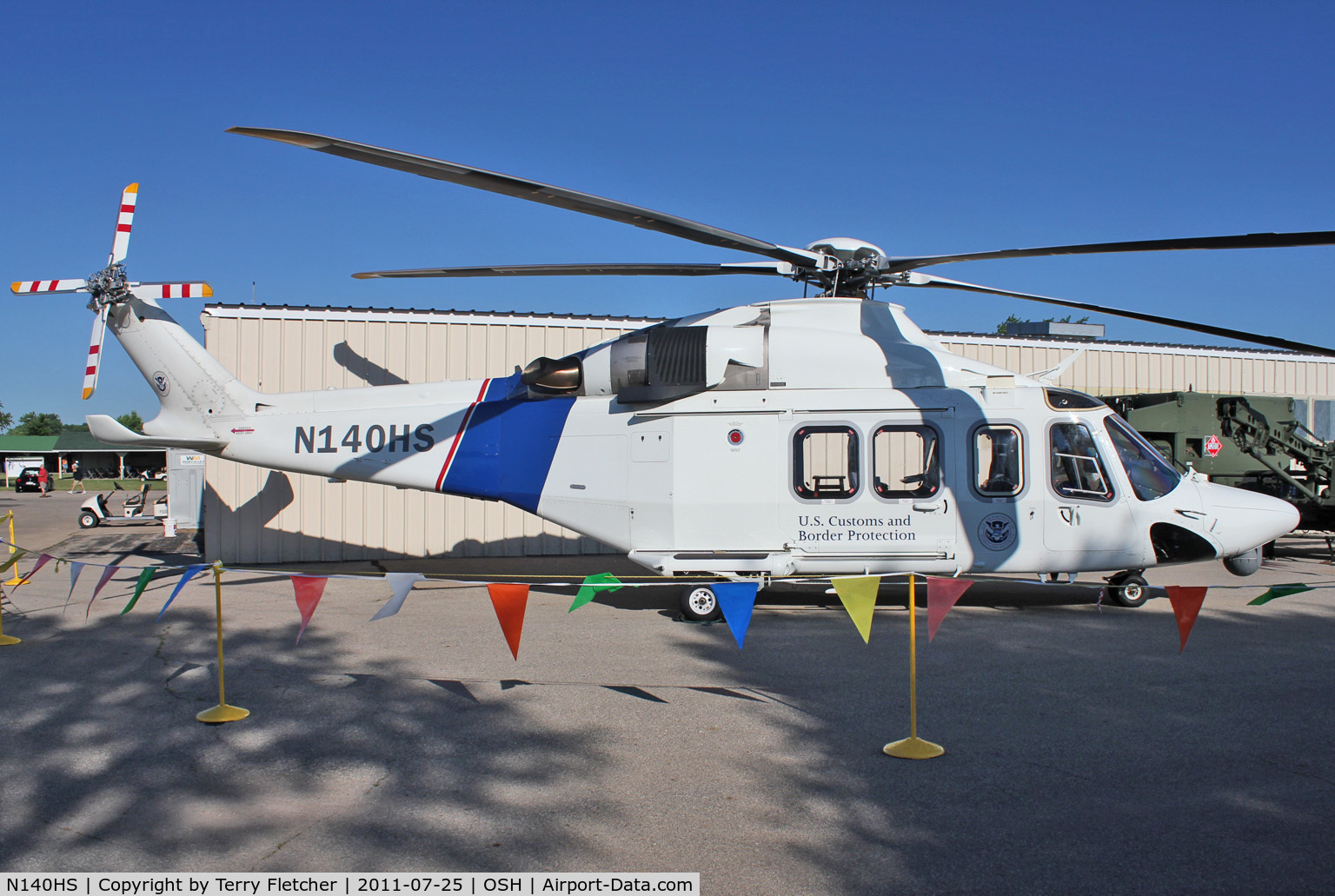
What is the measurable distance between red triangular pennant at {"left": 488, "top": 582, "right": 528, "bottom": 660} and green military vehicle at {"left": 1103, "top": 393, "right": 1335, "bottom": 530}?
549 inches

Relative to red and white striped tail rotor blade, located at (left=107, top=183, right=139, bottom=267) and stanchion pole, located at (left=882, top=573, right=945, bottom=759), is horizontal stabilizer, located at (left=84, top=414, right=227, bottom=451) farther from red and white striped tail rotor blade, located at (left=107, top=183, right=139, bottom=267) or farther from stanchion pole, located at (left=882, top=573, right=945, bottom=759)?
stanchion pole, located at (left=882, top=573, right=945, bottom=759)

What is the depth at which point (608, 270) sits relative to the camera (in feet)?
32.0

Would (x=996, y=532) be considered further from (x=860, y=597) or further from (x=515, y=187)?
(x=515, y=187)

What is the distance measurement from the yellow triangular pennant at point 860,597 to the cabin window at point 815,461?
11.8ft

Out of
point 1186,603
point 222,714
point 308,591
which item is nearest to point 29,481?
point 222,714

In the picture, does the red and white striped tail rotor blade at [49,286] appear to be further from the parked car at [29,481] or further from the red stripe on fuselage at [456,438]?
the parked car at [29,481]

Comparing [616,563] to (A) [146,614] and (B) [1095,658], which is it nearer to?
(A) [146,614]

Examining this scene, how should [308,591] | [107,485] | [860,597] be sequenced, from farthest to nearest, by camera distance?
[107,485] → [308,591] → [860,597]

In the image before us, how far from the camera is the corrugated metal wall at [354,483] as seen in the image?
1458cm

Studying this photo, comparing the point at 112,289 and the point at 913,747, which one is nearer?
the point at 913,747

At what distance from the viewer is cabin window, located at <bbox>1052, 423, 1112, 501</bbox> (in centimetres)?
934

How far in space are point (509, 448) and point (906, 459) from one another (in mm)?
4639

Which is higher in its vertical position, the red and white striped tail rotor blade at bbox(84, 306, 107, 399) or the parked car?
the red and white striped tail rotor blade at bbox(84, 306, 107, 399)

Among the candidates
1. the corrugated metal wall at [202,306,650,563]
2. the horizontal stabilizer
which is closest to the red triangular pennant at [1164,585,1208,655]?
the horizontal stabilizer
